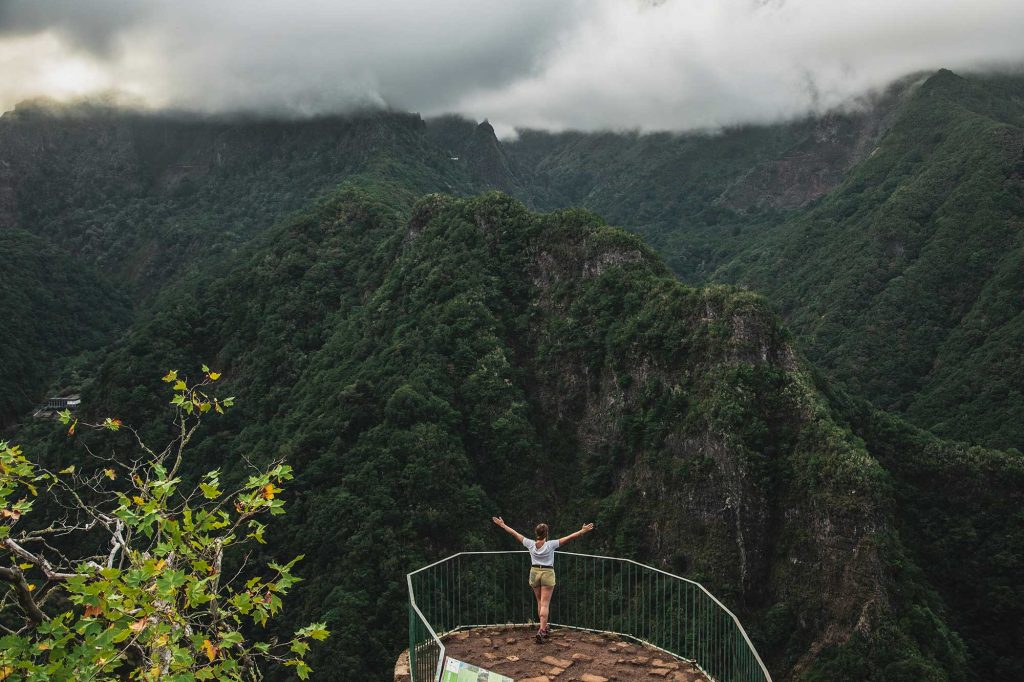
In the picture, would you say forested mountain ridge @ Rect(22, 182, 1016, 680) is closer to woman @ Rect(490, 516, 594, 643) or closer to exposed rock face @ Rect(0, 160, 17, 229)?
woman @ Rect(490, 516, 594, 643)

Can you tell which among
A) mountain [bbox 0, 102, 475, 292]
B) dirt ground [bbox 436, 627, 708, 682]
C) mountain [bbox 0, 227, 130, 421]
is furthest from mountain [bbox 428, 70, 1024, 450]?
mountain [bbox 0, 227, 130, 421]

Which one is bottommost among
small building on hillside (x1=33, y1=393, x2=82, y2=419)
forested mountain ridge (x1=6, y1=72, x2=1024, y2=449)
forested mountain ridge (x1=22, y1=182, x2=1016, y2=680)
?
small building on hillside (x1=33, y1=393, x2=82, y2=419)

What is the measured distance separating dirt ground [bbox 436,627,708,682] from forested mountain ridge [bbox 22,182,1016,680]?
125ft

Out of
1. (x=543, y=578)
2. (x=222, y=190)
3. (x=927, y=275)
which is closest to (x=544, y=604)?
(x=543, y=578)

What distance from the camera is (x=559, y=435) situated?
236ft

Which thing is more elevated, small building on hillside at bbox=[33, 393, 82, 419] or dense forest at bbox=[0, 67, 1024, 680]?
dense forest at bbox=[0, 67, 1024, 680]

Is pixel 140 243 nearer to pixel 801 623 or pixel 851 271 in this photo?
pixel 851 271

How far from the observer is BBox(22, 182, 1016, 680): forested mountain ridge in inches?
2047

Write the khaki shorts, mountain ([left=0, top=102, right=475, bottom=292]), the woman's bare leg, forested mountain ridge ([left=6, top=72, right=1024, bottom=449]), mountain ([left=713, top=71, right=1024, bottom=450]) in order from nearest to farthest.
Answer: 1. the woman's bare leg
2. the khaki shorts
3. mountain ([left=713, top=71, right=1024, bottom=450])
4. forested mountain ridge ([left=6, top=72, right=1024, bottom=449])
5. mountain ([left=0, top=102, right=475, bottom=292])

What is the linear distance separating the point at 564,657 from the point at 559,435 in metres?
56.7

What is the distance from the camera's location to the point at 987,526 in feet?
200

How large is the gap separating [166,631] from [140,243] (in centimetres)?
18871

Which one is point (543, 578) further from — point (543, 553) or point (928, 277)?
point (928, 277)

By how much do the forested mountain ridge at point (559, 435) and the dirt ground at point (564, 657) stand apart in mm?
38010
